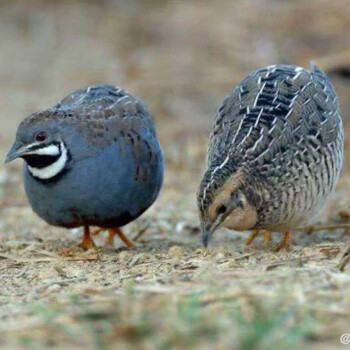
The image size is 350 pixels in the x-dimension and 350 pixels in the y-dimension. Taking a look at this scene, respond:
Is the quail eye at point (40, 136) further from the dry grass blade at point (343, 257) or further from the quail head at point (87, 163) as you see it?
the dry grass blade at point (343, 257)

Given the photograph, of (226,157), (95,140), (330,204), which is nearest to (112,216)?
(95,140)

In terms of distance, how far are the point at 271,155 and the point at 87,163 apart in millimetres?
1303

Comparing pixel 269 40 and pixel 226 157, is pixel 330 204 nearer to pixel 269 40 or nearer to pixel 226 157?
pixel 226 157

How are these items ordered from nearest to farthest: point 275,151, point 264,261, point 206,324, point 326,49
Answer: point 206,324 → point 264,261 → point 275,151 → point 326,49

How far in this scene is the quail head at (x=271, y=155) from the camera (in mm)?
6285

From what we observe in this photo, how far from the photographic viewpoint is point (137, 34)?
16.4m

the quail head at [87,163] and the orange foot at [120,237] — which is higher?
the quail head at [87,163]

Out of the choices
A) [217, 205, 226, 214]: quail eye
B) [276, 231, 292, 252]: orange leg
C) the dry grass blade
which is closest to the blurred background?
[276, 231, 292, 252]: orange leg

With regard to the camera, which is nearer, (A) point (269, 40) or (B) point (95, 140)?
(B) point (95, 140)

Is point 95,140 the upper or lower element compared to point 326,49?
lower

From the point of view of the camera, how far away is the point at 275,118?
6.86 metres

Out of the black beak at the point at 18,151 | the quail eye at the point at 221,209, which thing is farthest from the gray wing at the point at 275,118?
the black beak at the point at 18,151

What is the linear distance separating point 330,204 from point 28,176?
3.17 m

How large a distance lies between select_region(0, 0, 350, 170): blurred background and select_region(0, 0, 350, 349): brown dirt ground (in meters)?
0.03
